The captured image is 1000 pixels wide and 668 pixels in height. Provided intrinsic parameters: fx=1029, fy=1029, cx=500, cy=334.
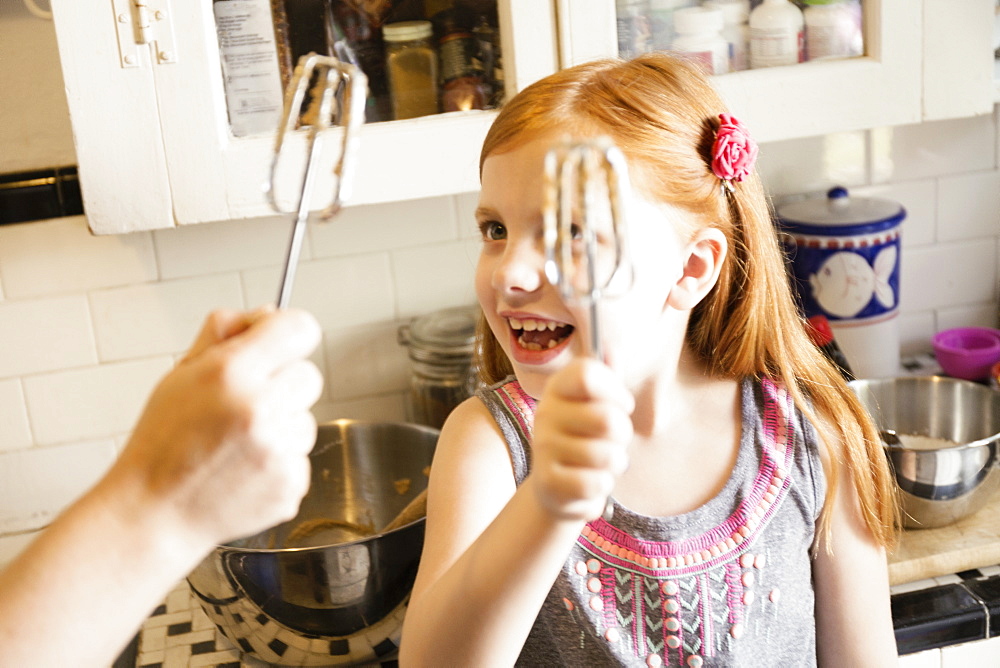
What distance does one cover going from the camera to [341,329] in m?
1.55

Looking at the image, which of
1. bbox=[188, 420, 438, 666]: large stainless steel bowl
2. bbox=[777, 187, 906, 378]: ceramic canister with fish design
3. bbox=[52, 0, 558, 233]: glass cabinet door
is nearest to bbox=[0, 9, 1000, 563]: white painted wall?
bbox=[777, 187, 906, 378]: ceramic canister with fish design

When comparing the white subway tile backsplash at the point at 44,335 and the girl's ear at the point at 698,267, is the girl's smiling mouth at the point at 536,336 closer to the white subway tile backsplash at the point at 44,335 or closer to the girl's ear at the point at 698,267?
the girl's ear at the point at 698,267

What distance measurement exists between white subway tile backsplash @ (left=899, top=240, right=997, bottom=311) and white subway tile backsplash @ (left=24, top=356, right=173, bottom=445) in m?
1.19

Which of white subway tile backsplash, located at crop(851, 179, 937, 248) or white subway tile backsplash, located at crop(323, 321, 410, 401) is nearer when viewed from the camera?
white subway tile backsplash, located at crop(323, 321, 410, 401)

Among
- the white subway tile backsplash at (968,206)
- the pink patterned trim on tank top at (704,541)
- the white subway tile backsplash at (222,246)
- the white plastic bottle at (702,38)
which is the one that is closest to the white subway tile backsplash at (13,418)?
the white subway tile backsplash at (222,246)

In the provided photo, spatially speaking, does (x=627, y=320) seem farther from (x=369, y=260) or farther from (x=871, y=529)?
(x=369, y=260)

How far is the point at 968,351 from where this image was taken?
157 centimetres

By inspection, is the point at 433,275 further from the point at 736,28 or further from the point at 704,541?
the point at 704,541

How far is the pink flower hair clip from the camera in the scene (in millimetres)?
932

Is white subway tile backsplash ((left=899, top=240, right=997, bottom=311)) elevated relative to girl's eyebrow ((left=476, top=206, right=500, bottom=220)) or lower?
lower

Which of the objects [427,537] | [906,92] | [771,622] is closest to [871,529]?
[771,622]

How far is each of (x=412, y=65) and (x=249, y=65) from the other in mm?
194

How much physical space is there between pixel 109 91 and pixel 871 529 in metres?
0.93

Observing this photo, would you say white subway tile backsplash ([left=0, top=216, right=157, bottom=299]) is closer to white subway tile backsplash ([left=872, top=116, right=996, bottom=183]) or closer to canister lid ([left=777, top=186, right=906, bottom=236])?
canister lid ([left=777, top=186, right=906, bottom=236])
